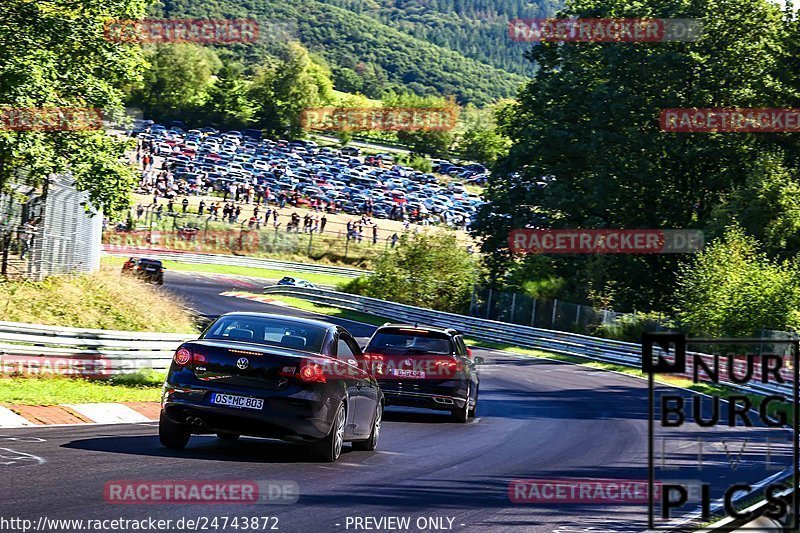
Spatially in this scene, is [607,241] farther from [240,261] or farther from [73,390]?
[73,390]

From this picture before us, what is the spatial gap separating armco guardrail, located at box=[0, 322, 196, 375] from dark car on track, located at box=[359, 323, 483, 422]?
3742 millimetres

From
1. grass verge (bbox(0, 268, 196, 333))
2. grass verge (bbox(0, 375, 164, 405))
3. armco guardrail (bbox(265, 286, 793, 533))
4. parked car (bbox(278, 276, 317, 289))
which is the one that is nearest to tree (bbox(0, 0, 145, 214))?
grass verge (bbox(0, 268, 196, 333))

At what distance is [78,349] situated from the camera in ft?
61.2

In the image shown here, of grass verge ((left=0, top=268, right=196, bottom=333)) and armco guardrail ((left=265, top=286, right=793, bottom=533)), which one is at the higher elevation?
grass verge ((left=0, top=268, right=196, bottom=333))

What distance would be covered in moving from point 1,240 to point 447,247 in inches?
1357

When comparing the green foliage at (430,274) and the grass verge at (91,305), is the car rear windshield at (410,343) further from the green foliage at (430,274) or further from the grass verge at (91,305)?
the green foliage at (430,274)

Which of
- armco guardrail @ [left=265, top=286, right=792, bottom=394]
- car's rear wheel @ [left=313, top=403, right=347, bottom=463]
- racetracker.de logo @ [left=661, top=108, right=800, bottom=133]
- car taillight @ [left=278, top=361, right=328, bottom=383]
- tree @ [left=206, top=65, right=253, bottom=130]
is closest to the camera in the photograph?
car taillight @ [left=278, top=361, right=328, bottom=383]

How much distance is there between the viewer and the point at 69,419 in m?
14.1

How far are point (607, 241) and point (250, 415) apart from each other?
4314 cm

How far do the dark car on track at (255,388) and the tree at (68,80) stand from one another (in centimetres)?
1190

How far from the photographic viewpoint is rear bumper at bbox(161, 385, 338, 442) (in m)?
11.3

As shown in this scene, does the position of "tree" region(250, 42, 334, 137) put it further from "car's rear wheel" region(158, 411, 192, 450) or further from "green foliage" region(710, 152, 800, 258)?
"car's rear wheel" region(158, 411, 192, 450)

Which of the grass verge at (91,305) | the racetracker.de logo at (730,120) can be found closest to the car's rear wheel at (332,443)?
the grass verge at (91,305)

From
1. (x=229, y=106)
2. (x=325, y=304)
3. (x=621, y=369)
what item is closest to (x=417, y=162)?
(x=229, y=106)
